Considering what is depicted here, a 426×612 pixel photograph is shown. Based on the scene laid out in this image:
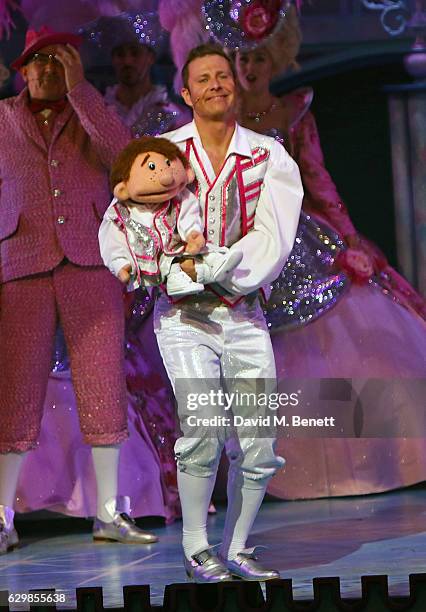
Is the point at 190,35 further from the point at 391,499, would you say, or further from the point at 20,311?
the point at 391,499

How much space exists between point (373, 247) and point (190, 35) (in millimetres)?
986

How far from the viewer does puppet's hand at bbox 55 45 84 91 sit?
472cm

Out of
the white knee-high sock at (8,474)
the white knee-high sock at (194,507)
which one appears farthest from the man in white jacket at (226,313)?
the white knee-high sock at (8,474)

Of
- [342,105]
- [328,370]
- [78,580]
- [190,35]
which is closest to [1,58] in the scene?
[190,35]

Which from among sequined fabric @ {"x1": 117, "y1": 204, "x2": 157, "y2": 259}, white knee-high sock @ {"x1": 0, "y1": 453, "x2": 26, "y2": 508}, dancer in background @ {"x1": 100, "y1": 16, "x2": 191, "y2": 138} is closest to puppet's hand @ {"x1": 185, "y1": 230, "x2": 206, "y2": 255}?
sequined fabric @ {"x1": 117, "y1": 204, "x2": 157, "y2": 259}

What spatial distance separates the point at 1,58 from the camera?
202 inches

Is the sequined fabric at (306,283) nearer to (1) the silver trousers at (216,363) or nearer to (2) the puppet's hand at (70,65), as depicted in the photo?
(2) the puppet's hand at (70,65)

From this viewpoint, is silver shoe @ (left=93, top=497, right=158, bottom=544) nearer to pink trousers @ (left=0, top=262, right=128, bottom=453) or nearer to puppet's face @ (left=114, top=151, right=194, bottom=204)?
pink trousers @ (left=0, top=262, right=128, bottom=453)

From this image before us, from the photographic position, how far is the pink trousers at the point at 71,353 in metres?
4.78

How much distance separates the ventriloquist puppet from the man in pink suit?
831 mm

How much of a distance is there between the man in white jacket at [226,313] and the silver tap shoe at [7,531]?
0.97 metres

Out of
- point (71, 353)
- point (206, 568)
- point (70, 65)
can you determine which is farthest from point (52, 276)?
point (206, 568)

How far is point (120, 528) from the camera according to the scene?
4699mm

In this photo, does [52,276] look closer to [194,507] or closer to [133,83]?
[133,83]
